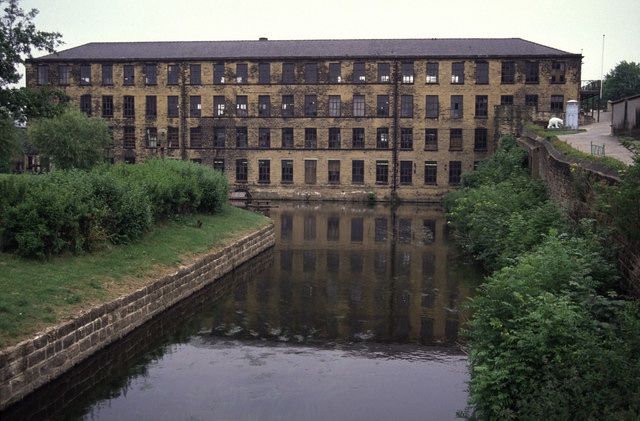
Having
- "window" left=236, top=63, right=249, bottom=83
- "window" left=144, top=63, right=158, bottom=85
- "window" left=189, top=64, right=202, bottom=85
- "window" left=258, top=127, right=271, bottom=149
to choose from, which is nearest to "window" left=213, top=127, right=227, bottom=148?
"window" left=258, top=127, right=271, bottom=149

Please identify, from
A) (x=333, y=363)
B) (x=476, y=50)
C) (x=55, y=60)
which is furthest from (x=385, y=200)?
(x=333, y=363)

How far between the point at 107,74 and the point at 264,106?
13.6m

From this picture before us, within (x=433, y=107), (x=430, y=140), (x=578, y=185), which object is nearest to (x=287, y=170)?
(x=430, y=140)

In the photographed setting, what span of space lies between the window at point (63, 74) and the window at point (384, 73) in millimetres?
26242

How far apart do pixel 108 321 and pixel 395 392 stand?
6332mm

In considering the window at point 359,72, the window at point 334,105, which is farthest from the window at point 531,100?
the window at point 334,105

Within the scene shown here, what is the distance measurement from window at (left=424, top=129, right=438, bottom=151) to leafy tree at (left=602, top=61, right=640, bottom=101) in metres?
29.4

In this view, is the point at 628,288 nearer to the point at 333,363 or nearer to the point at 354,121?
the point at 333,363

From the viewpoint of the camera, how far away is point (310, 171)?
5488 cm

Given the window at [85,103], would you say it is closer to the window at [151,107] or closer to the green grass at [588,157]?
the window at [151,107]

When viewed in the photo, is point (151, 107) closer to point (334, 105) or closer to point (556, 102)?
point (334, 105)

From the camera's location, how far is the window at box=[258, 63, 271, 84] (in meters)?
54.5

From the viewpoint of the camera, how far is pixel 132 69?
55375mm

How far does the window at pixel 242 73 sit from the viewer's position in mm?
54625
